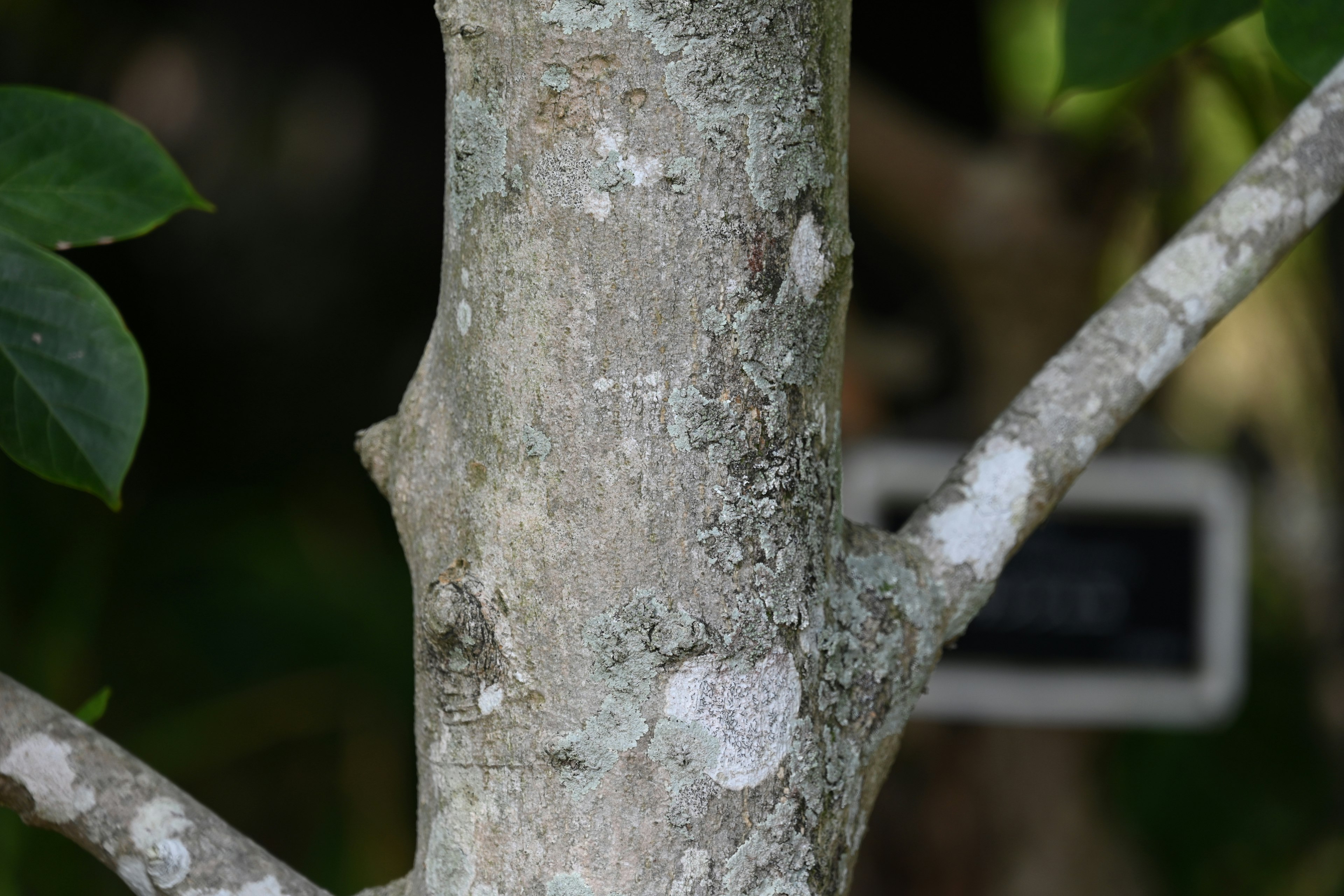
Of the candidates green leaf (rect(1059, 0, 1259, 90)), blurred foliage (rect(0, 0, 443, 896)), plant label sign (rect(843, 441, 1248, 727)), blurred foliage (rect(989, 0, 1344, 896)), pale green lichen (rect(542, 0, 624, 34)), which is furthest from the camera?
blurred foliage (rect(0, 0, 443, 896))

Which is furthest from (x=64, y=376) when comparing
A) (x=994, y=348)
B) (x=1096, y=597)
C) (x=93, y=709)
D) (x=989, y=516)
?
(x=994, y=348)

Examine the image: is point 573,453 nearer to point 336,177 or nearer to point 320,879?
point 320,879

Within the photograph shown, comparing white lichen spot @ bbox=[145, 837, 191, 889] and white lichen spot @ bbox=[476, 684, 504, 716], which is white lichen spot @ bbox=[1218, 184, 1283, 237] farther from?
white lichen spot @ bbox=[145, 837, 191, 889]

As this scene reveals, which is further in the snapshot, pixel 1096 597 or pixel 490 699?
pixel 1096 597

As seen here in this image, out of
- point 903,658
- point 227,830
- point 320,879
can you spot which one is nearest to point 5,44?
point 320,879

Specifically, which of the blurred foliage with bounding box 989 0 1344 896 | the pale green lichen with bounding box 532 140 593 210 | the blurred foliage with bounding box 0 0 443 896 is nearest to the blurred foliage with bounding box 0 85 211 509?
the pale green lichen with bounding box 532 140 593 210

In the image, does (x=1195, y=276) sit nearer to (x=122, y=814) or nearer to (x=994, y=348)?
(x=122, y=814)

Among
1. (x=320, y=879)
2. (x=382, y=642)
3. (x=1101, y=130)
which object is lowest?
(x=320, y=879)
